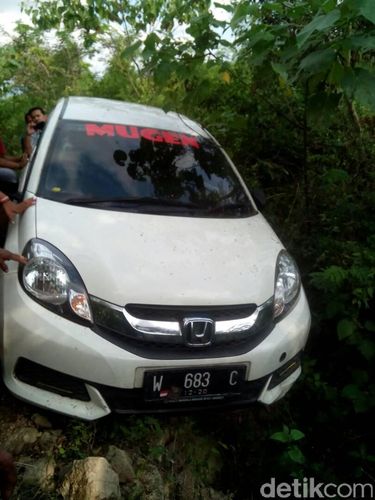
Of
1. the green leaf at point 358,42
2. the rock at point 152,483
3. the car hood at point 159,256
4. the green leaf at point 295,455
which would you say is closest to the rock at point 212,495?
the rock at point 152,483

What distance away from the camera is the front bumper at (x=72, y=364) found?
1848mm

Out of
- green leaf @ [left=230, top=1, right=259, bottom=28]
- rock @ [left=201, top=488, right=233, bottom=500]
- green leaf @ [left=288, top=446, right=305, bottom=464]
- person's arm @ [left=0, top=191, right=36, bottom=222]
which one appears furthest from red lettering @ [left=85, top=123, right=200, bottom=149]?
rock @ [left=201, top=488, right=233, bottom=500]

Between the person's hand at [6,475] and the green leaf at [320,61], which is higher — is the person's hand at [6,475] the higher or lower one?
the lower one

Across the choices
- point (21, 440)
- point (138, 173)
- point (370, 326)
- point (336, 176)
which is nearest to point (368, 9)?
point (138, 173)

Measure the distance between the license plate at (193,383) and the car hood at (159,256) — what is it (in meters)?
0.31

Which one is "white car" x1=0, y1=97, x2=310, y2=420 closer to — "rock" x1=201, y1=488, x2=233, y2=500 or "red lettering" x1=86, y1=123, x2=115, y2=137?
"red lettering" x1=86, y1=123, x2=115, y2=137

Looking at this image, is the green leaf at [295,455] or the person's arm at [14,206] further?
the person's arm at [14,206]

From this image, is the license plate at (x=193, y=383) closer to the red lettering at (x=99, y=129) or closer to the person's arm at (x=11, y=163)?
the red lettering at (x=99, y=129)

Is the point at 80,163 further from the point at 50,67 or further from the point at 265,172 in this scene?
the point at 50,67

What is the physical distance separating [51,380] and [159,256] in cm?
76

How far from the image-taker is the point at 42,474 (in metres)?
1.93

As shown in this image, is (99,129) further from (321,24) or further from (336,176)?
(336,176)

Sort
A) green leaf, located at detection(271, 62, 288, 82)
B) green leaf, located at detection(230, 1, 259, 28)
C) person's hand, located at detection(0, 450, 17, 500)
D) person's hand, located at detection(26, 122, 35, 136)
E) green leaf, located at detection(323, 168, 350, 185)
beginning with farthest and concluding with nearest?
1. person's hand, located at detection(26, 122, 35, 136)
2. green leaf, located at detection(323, 168, 350, 185)
3. green leaf, located at detection(230, 1, 259, 28)
4. green leaf, located at detection(271, 62, 288, 82)
5. person's hand, located at detection(0, 450, 17, 500)

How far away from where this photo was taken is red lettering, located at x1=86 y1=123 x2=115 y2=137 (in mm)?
2992
